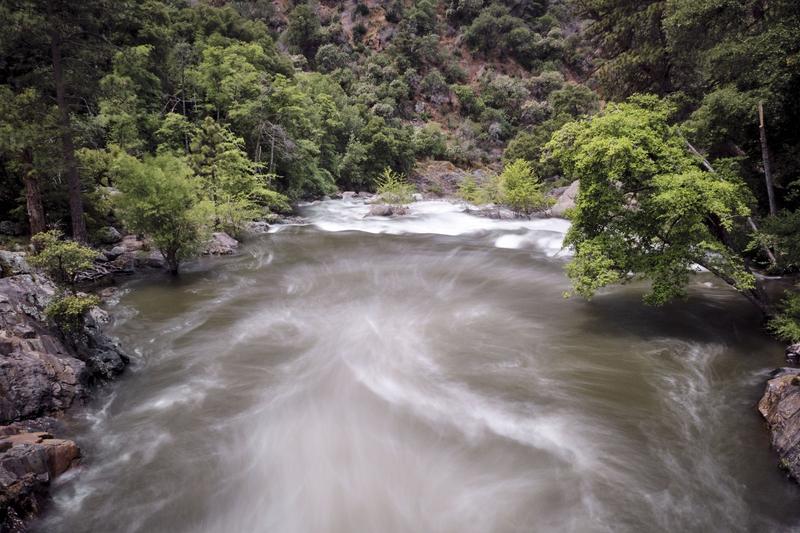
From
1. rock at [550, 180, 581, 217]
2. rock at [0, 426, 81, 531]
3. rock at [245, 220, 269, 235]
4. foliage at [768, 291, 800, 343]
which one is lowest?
rock at [0, 426, 81, 531]

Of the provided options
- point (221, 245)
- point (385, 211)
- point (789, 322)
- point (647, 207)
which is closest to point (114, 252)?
point (221, 245)

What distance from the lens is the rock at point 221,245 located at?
16.4 metres

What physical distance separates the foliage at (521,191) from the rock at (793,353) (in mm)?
16093

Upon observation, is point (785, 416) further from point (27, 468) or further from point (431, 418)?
point (27, 468)

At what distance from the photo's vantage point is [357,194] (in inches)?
1396

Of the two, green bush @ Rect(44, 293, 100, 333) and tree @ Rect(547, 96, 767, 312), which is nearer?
green bush @ Rect(44, 293, 100, 333)

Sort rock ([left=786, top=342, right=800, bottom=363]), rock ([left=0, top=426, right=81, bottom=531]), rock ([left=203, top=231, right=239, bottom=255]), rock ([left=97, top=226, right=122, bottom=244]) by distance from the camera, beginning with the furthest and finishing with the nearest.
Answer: rock ([left=203, top=231, right=239, bottom=255]) < rock ([left=97, top=226, right=122, bottom=244]) < rock ([left=786, top=342, right=800, bottom=363]) < rock ([left=0, top=426, right=81, bottom=531])

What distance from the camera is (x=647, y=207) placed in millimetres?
8797

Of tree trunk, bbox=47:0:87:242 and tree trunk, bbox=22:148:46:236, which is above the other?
tree trunk, bbox=47:0:87:242

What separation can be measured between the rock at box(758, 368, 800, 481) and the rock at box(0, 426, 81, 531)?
29.1ft

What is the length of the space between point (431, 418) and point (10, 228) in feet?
45.6

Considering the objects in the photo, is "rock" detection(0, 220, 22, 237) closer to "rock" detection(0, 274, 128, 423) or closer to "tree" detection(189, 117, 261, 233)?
"tree" detection(189, 117, 261, 233)

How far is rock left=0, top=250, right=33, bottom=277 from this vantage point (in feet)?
24.9

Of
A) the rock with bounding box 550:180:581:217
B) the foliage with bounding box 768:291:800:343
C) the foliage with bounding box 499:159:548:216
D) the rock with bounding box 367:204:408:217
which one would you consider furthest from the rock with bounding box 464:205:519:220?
the foliage with bounding box 768:291:800:343
